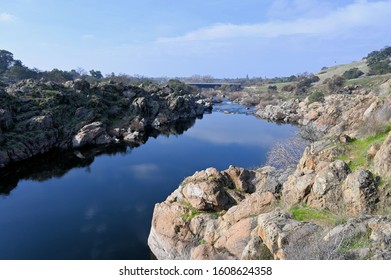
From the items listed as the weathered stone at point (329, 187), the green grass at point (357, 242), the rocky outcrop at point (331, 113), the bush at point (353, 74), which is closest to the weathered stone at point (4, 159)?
the rocky outcrop at point (331, 113)

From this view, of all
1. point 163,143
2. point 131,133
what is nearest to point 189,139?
point 163,143

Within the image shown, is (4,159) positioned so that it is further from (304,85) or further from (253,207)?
(304,85)

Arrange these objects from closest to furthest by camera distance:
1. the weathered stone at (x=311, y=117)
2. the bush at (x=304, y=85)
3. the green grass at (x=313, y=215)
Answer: the green grass at (x=313, y=215), the weathered stone at (x=311, y=117), the bush at (x=304, y=85)

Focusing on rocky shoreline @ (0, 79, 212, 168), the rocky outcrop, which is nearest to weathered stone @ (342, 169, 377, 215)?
the rocky outcrop

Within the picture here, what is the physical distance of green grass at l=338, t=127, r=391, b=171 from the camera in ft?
67.1

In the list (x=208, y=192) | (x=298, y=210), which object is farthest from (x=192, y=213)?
(x=298, y=210)

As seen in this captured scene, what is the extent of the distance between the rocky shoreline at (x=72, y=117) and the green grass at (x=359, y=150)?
168 feet

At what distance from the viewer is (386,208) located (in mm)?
16375

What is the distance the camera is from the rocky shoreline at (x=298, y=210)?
13.7m

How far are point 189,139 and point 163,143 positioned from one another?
6.90 meters

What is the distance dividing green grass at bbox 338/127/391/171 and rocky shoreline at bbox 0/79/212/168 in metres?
51.2

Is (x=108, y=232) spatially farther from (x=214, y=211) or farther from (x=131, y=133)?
(x=131, y=133)

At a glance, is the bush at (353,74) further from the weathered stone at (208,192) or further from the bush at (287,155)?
the weathered stone at (208,192)

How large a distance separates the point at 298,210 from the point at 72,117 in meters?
67.6
